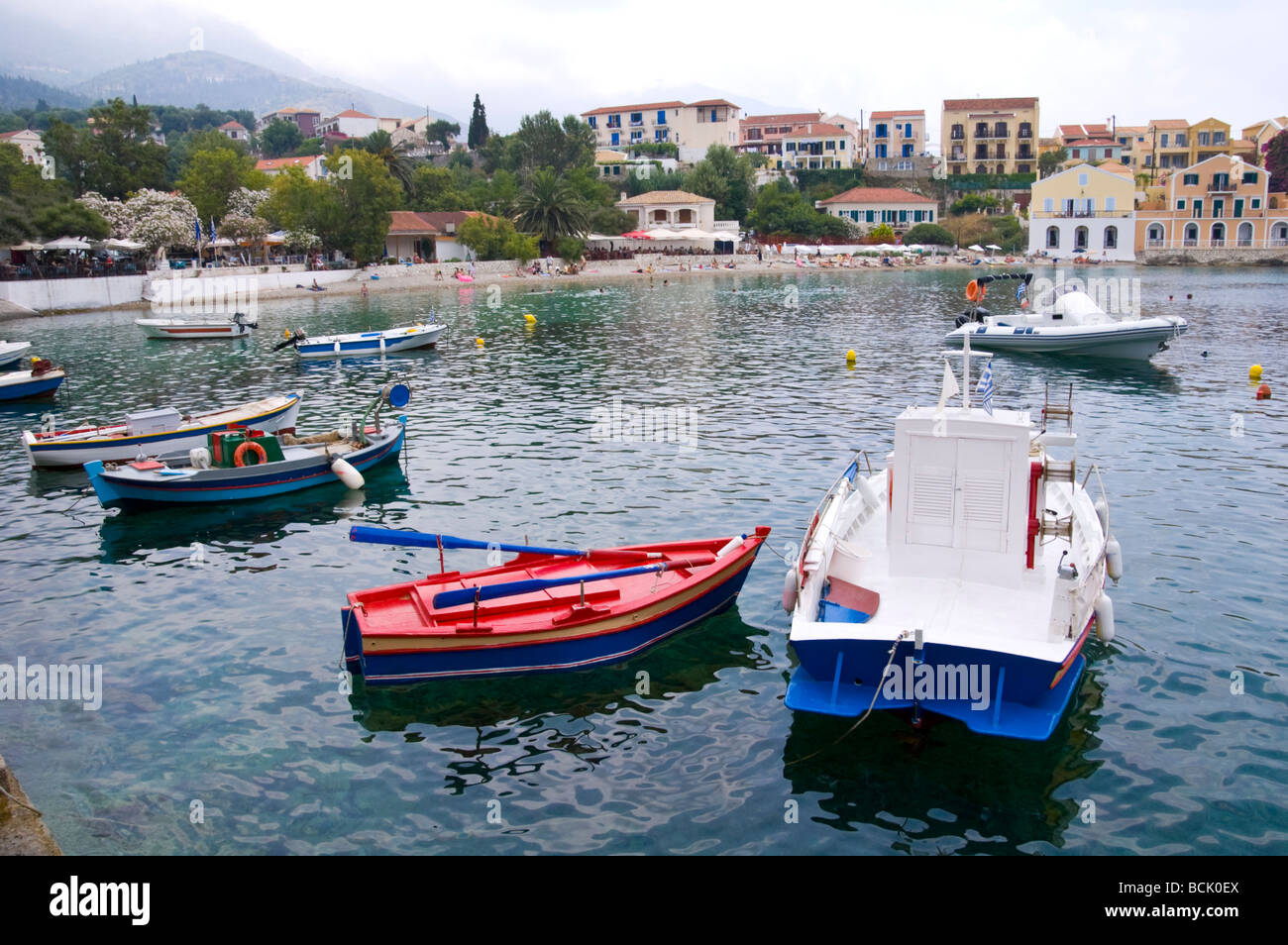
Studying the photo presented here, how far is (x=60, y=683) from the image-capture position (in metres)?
13.1

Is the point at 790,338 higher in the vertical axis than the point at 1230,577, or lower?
higher

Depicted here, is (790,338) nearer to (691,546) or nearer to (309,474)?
(309,474)

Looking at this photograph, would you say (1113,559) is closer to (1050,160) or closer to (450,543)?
(450,543)

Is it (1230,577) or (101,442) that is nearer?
(1230,577)

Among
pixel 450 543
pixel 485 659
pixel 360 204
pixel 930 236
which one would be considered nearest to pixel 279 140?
pixel 360 204

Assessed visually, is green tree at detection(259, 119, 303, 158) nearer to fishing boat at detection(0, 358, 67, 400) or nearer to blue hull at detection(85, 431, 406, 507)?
fishing boat at detection(0, 358, 67, 400)

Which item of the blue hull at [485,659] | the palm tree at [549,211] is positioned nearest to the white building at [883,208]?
the palm tree at [549,211]

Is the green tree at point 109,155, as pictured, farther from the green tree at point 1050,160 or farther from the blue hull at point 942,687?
the green tree at point 1050,160

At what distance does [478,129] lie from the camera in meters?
155

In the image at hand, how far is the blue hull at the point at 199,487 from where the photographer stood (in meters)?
20.0

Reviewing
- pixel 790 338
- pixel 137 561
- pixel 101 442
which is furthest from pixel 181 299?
pixel 137 561
